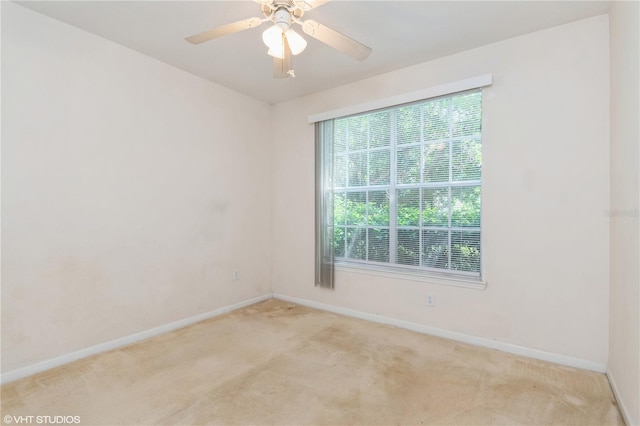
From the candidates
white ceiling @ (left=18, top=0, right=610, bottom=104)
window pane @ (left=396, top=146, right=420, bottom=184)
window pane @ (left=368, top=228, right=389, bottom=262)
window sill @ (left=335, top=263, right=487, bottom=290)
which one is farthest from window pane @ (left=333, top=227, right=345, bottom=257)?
white ceiling @ (left=18, top=0, right=610, bottom=104)

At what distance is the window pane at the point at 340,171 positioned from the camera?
356cm

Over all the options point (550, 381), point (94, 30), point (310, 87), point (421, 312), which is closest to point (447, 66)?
point (310, 87)

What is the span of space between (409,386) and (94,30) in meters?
3.50

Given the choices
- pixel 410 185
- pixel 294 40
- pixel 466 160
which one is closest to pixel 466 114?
pixel 466 160

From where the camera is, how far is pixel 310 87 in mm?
3553

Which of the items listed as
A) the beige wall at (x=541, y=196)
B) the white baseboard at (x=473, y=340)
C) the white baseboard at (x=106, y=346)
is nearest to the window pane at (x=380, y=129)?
the beige wall at (x=541, y=196)

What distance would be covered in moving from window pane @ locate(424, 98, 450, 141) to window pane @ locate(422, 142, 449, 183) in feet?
0.28

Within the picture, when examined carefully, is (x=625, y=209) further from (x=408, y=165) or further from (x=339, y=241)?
(x=339, y=241)

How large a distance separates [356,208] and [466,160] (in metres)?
1.21

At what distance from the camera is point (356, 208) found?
350 cm

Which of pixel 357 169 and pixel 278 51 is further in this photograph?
pixel 357 169

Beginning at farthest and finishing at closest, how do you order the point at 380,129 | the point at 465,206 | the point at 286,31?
the point at 380,129 → the point at 465,206 → the point at 286,31

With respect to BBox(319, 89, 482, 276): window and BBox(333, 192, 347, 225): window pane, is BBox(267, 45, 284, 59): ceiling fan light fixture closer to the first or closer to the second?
BBox(319, 89, 482, 276): window

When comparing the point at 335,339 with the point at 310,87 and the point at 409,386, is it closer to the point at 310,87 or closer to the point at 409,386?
the point at 409,386
